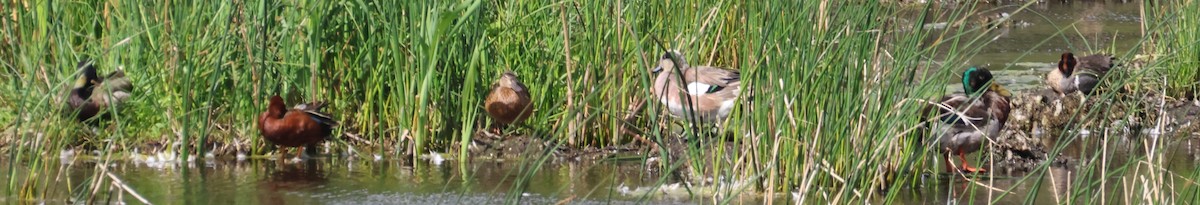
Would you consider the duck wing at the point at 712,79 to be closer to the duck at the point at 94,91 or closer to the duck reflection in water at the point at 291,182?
the duck reflection in water at the point at 291,182

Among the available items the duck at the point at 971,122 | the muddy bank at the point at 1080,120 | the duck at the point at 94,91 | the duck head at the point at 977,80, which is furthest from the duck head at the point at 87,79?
the muddy bank at the point at 1080,120

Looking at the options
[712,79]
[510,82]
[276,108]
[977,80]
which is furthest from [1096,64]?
[276,108]

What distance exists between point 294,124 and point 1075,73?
195 inches

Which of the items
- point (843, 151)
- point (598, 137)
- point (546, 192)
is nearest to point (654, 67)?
point (598, 137)

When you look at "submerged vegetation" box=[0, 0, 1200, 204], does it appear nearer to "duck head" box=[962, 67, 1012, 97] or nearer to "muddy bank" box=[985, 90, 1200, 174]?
"duck head" box=[962, 67, 1012, 97]

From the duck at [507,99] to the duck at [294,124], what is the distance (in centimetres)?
68

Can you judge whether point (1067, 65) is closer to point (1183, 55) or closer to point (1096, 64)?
point (1096, 64)

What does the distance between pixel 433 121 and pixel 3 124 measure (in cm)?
181

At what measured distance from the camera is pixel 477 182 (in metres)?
6.59

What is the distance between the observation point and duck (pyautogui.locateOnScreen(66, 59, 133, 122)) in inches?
280

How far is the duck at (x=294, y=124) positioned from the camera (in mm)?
6832

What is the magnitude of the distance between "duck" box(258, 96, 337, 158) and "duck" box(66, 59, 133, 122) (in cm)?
60

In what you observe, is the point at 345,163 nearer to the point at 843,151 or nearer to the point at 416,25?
the point at 416,25

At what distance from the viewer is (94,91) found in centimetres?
730
